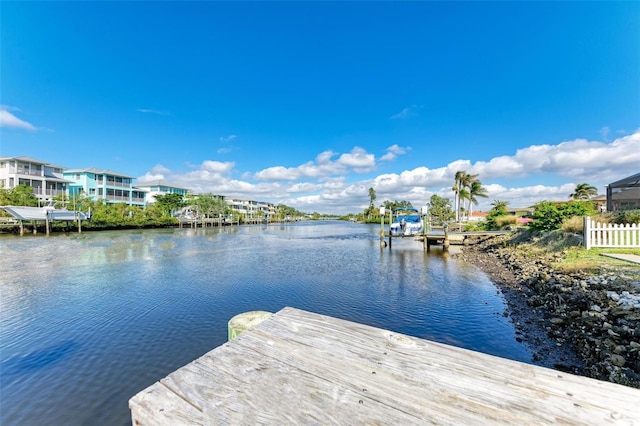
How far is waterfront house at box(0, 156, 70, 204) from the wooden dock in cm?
6200

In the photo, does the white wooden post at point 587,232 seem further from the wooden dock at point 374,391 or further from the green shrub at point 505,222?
the green shrub at point 505,222

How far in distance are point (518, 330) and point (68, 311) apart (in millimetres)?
12276

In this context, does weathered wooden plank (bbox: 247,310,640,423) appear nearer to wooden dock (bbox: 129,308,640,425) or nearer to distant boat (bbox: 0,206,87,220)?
wooden dock (bbox: 129,308,640,425)

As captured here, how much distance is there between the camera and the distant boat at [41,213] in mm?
34750

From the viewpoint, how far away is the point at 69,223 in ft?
139

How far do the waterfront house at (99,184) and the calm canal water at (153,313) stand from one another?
50029 millimetres

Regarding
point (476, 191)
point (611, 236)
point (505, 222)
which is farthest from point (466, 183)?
point (611, 236)

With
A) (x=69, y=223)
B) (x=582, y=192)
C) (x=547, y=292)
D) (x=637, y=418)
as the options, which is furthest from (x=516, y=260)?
(x=69, y=223)

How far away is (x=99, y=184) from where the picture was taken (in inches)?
2254

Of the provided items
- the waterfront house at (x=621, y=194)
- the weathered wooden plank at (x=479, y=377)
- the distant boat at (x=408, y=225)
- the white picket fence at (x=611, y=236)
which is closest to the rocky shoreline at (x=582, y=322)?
the white picket fence at (x=611, y=236)

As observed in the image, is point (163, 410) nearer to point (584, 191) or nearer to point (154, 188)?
point (584, 191)

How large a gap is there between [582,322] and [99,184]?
73.1 meters

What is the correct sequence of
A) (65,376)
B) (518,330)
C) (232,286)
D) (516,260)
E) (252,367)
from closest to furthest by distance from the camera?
(252,367)
(65,376)
(518,330)
(232,286)
(516,260)

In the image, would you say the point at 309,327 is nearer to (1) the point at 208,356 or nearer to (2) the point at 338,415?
(1) the point at 208,356
